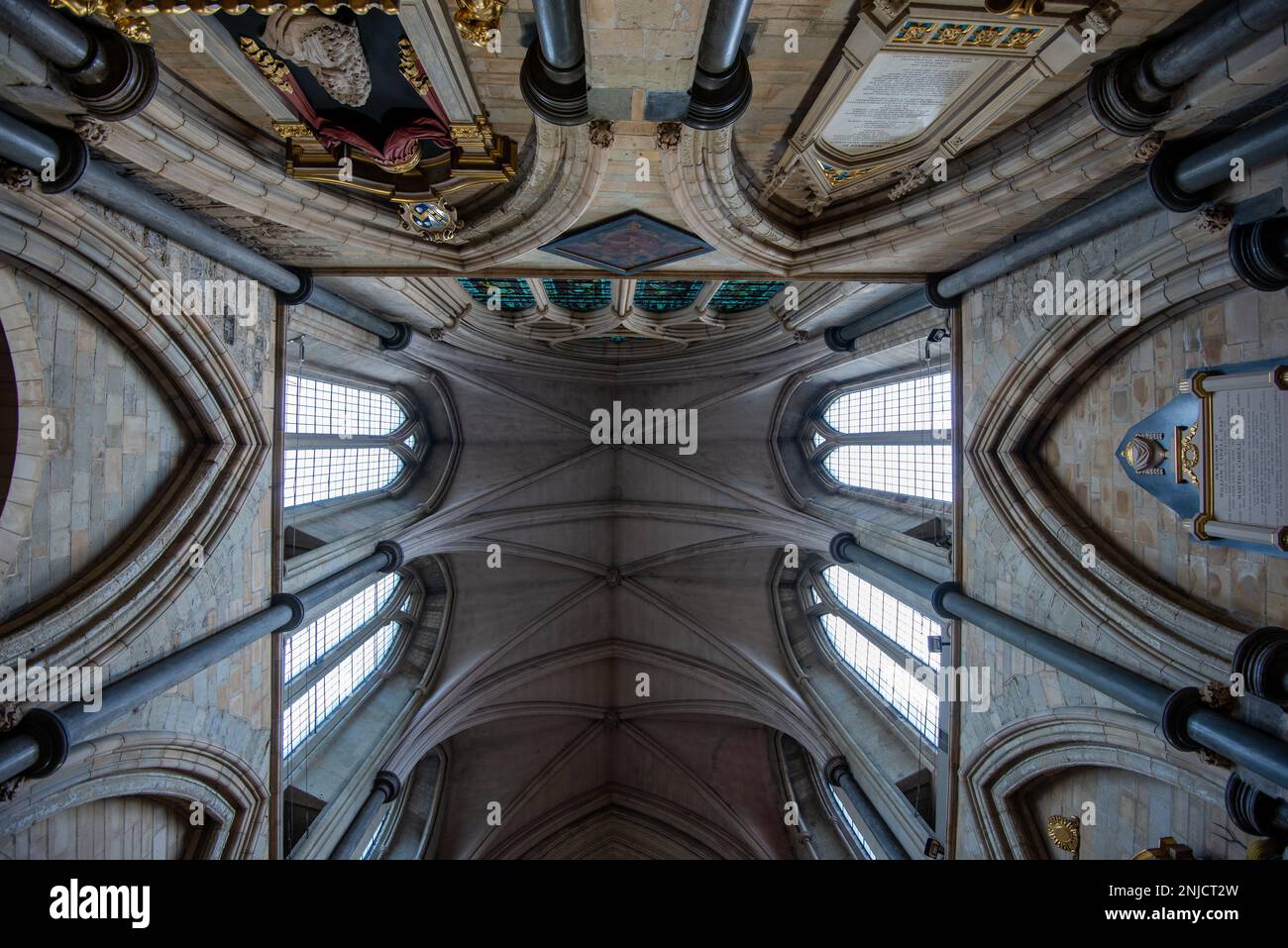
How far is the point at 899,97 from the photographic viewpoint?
18.2 ft

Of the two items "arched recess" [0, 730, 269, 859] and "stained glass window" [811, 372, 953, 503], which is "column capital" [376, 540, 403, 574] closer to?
"arched recess" [0, 730, 269, 859]

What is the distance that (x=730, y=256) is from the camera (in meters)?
8.09

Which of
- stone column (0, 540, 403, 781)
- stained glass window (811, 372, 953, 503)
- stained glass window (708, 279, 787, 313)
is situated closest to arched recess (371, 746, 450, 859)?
stone column (0, 540, 403, 781)

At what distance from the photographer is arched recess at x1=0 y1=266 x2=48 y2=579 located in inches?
205

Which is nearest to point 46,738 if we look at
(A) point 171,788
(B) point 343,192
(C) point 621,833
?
(A) point 171,788

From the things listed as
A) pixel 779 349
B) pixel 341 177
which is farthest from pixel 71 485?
pixel 779 349

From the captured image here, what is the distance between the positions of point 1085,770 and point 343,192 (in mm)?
10018

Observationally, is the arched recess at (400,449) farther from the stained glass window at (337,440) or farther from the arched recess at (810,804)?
the arched recess at (810,804)

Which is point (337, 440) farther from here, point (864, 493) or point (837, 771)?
point (837, 771)

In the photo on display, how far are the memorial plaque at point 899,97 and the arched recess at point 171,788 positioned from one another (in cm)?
872

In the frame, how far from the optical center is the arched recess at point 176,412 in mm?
5273

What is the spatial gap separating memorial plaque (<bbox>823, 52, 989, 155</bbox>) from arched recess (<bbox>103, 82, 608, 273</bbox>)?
2258 mm

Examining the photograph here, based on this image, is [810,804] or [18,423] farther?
[810,804]

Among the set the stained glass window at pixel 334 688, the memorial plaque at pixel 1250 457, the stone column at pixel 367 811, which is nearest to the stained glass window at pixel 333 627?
the stained glass window at pixel 334 688
